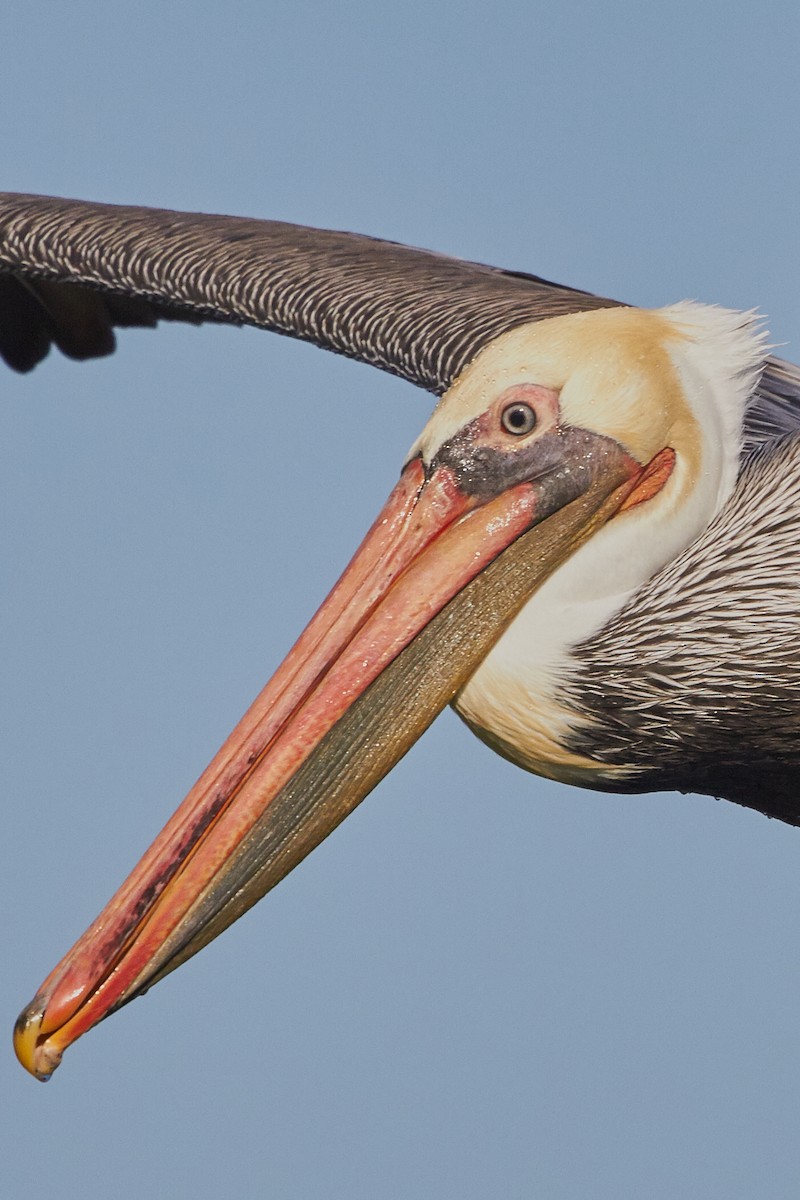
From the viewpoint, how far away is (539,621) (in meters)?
5.41

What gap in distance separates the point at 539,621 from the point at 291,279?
388 cm

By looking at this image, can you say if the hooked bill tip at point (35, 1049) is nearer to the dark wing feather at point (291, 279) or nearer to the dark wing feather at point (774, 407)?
the dark wing feather at point (774, 407)

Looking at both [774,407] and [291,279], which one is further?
[291,279]

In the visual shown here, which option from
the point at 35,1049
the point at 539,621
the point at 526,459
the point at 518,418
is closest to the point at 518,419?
the point at 518,418

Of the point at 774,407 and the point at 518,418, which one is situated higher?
the point at 774,407

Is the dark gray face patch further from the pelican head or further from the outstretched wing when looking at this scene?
the outstretched wing

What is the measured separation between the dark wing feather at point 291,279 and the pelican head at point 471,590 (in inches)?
88.3

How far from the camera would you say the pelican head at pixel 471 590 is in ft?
16.9

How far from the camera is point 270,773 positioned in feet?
16.9

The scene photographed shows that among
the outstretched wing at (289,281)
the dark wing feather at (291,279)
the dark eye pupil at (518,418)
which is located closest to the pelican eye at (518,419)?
the dark eye pupil at (518,418)

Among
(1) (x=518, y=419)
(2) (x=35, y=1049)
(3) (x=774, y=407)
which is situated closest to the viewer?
(2) (x=35, y=1049)

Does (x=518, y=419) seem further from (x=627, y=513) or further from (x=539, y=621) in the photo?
(x=539, y=621)

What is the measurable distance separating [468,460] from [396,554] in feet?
1.07

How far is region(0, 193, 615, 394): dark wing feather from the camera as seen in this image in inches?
313
